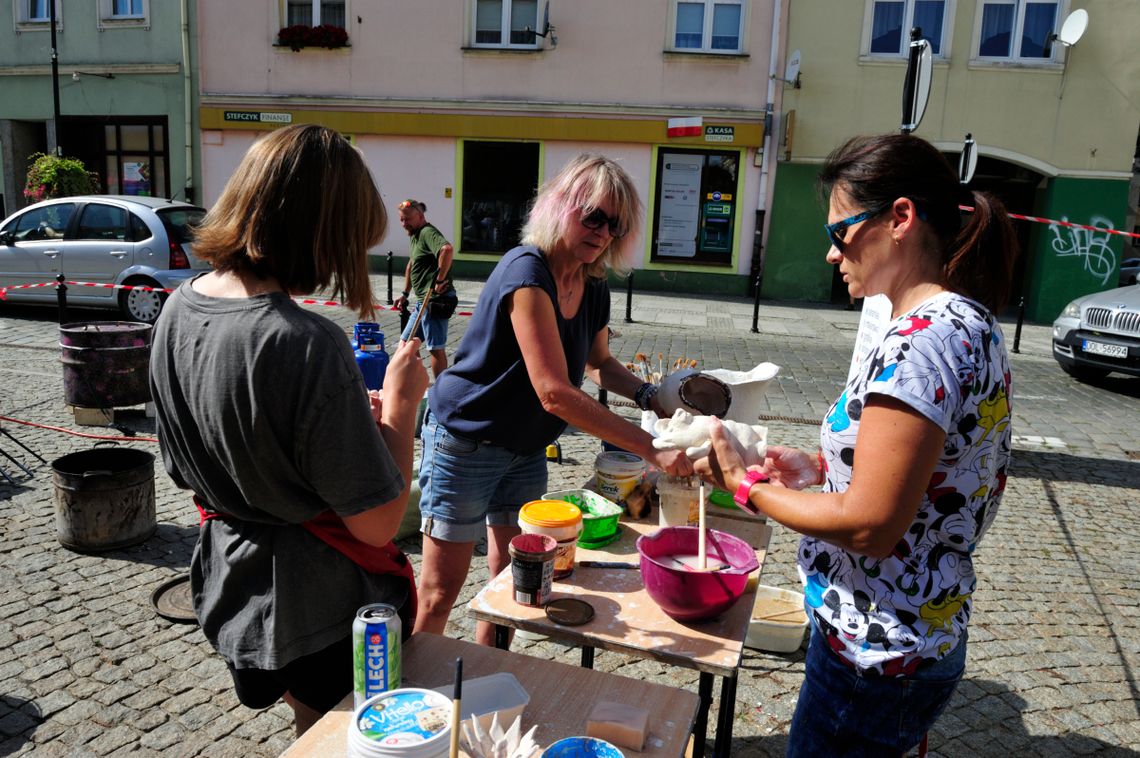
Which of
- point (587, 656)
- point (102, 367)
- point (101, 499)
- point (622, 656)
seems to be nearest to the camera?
point (587, 656)

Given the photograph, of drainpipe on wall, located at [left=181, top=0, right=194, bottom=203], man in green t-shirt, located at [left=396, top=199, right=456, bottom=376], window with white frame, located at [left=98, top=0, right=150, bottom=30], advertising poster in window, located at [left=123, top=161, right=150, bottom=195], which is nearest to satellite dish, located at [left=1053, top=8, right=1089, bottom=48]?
man in green t-shirt, located at [left=396, top=199, right=456, bottom=376]

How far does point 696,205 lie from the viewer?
661 inches

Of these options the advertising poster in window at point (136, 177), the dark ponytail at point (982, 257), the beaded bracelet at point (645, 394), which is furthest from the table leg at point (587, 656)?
the advertising poster in window at point (136, 177)

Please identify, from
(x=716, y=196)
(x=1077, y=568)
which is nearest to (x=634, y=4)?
(x=716, y=196)

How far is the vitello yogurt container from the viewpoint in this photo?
1420 millimetres

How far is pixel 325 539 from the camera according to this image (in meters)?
1.71

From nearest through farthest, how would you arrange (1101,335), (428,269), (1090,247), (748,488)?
(748,488) < (428,269) < (1101,335) < (1090,247)

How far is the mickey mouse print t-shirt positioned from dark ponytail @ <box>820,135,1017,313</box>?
0.08 m

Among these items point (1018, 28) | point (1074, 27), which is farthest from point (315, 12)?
point (1074, 27)

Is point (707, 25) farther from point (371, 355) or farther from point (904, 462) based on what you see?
point (904, 462)

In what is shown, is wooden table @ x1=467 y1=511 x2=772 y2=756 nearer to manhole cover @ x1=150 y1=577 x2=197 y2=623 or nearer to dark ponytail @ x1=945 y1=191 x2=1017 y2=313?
dark ponytail @ x1=945 y1=191 x2=1017 y2=313

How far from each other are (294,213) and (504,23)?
55.6 feet

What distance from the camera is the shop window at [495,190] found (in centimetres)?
1725

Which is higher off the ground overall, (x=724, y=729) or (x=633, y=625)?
(x=633, y=625)
